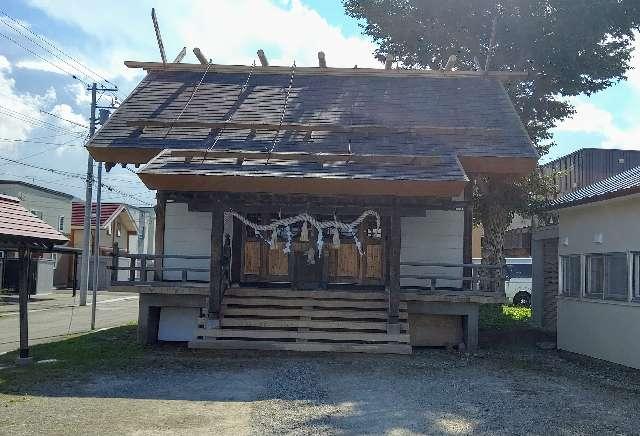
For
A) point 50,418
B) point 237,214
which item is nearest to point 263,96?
point 237,214

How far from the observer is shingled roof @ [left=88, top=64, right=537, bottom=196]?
13359 mm

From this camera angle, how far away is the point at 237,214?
1414 centimetres

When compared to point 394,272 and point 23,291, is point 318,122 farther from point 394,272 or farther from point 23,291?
point 23,291

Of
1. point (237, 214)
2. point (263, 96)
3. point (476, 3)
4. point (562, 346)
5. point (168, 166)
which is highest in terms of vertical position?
point (476, 3)

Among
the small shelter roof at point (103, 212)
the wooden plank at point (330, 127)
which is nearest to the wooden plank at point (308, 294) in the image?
the wooden plank at point (330, 127)

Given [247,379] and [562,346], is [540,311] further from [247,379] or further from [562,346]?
[247,379]

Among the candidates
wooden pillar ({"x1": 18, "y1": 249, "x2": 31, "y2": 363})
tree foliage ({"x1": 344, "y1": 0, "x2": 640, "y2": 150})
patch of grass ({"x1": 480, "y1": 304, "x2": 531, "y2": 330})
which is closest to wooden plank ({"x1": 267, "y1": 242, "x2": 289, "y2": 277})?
wooden pillar ({"x1": 18, "y1": 249, "x2": 31, "y2": 363})

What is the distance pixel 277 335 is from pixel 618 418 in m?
6.73

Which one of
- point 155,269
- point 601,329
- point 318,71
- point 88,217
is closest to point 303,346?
point 155,269

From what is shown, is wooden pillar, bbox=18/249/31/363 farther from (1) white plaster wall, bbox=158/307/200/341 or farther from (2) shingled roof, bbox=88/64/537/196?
(1) white plaster wall, bbox=158/307/200/341

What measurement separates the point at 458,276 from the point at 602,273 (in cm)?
320

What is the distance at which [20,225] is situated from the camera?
11.5m

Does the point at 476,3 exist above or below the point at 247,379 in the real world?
above

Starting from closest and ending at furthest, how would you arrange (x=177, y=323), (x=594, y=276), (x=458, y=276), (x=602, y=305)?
(x=602, y=305) → (x=594, y=276) → (x=177, y=323) → (x=458, y=276)
